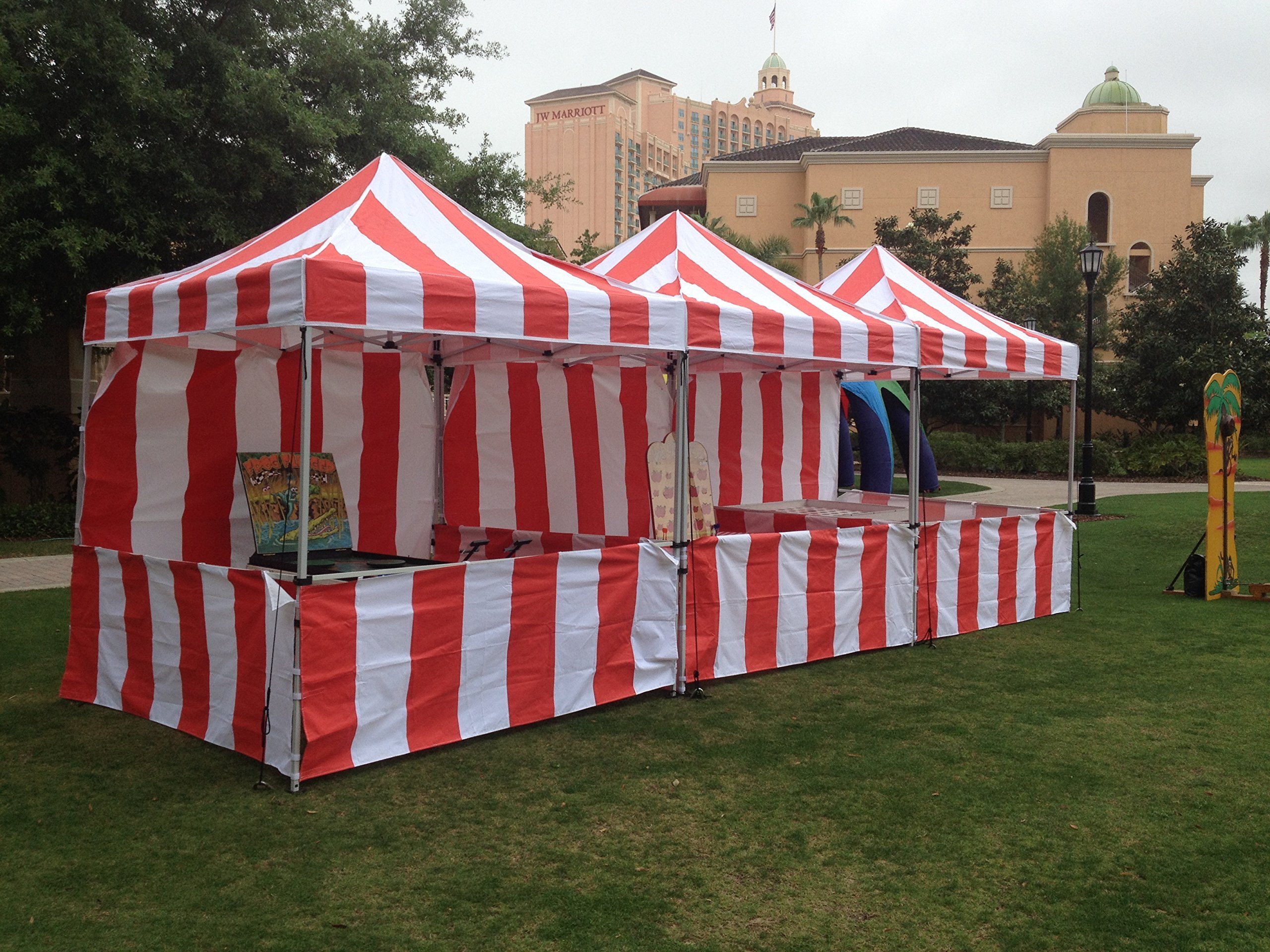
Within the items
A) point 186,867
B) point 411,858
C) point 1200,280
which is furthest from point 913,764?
point 1200,280

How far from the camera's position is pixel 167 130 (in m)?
13.5

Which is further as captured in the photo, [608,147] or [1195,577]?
[608,147]

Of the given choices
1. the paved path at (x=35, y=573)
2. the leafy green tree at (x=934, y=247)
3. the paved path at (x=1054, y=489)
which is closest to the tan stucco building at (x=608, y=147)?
the leafy green tree at (x=934, y=247)

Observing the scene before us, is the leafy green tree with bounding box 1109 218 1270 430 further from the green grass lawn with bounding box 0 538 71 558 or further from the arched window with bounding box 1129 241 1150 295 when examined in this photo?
the green grass lawn with bounding box 0 538 71 558

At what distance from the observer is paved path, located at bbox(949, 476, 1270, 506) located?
814 inches

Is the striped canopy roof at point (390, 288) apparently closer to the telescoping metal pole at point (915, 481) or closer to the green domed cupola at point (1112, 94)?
the telescoping metal pole at point (915, 481)

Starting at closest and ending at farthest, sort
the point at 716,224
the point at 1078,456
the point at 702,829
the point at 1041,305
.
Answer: the point at 702,829, the point at 1078,456, the point at 1041,305, the point at 716,224

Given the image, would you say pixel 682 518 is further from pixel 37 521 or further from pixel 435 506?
pixel 37 521

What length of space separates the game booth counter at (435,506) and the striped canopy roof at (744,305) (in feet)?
0.12

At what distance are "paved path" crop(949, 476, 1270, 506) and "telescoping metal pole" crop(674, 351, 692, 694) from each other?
14182mm

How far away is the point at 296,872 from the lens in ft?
12.8

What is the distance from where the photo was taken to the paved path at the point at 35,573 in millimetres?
10234

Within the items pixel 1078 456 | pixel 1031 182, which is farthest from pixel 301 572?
pixel 1031 182

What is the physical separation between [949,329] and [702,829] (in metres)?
4.85
